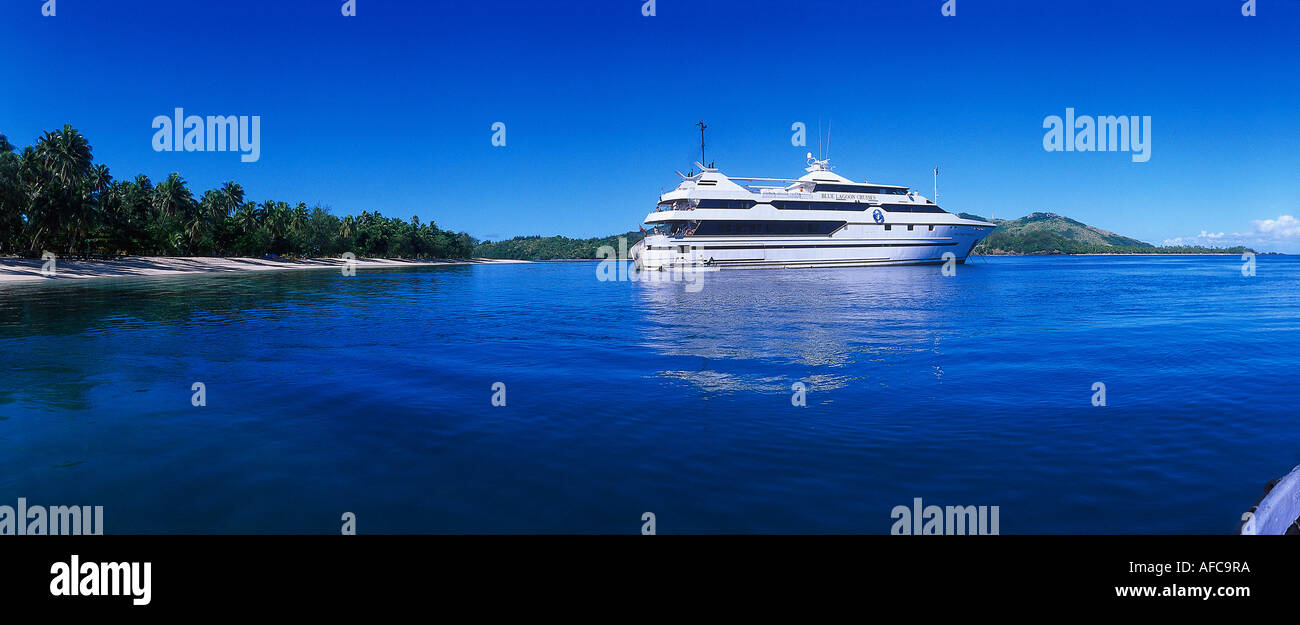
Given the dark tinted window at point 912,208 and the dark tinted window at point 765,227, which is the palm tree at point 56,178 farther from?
the dark tinted window at point 912,208

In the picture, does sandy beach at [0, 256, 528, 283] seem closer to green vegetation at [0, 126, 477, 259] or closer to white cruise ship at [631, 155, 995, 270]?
green vegetation at [0, 126, 477, 259]

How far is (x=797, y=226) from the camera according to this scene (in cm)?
6544

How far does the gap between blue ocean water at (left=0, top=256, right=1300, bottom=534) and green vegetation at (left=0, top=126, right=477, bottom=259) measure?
2309 inches

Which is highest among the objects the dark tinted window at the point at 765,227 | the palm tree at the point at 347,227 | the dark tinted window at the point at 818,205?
the palm tree at the point at 347,227

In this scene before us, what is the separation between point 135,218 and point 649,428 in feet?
322

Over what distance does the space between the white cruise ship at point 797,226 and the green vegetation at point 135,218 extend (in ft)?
184

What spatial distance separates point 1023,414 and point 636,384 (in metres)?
5.90

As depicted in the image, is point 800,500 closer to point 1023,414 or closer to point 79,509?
point 1023,414

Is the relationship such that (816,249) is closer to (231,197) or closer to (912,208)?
(912,208)

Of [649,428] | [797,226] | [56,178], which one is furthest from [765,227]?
[56,178]

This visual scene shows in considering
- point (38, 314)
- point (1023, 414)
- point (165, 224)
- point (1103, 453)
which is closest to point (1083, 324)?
point (1023, 414)

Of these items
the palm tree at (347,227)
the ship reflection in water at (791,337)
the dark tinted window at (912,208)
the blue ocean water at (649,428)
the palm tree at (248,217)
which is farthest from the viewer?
the palm tree at (347,227)

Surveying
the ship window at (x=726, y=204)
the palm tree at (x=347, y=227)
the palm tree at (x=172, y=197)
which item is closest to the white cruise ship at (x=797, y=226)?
the ship window at (x=726, y=204)

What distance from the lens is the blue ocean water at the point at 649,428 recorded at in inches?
219
